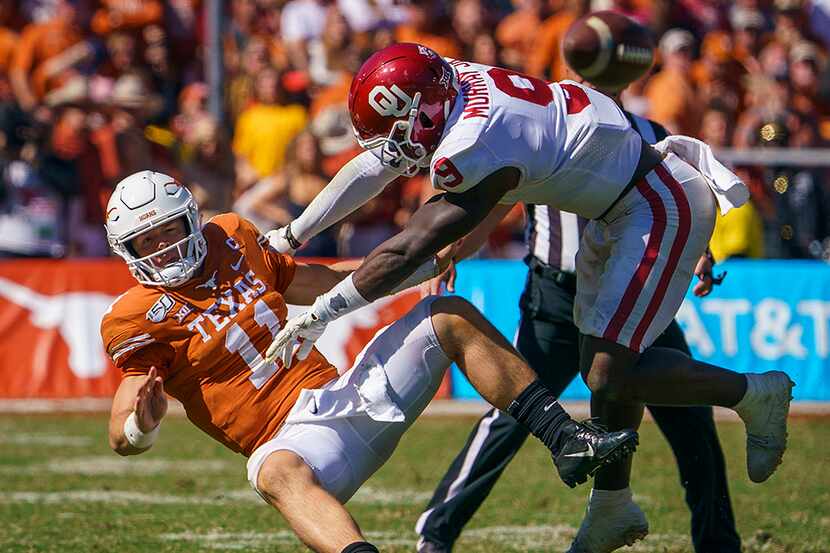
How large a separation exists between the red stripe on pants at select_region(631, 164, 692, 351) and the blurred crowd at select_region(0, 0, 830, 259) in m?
5.74

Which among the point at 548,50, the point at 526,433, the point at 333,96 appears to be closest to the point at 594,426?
the point at 526,433

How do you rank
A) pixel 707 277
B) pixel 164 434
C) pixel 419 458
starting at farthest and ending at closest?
pixel 164 434 → pixel 419 458 → pixel 707 277

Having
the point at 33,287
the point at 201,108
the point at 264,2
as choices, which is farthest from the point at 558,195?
the point at 264,2

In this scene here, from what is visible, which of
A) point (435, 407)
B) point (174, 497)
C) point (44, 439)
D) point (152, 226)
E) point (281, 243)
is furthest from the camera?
point (435, 407)

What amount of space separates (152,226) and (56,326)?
5.80 m

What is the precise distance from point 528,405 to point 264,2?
8.91 m

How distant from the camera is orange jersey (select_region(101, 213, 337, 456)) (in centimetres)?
454

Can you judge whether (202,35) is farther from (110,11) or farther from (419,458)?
(419,458)

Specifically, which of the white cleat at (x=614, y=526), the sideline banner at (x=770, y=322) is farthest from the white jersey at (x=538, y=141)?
the sideline banner at (x=770, y=322)

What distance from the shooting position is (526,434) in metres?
5.41

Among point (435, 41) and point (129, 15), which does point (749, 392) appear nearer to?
point (435, 41)

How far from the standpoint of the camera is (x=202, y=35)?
42.0 ft

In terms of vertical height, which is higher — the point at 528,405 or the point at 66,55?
the point at 528,405

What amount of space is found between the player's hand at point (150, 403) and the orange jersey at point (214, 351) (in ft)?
0.58
